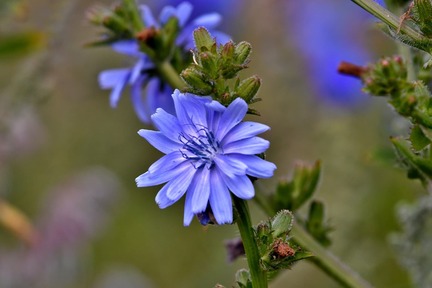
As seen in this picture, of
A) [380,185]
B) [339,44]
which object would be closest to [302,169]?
[380,185]

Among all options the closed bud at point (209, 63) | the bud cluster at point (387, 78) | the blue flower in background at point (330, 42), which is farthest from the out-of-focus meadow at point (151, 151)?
the closed bud at point (209, 63)

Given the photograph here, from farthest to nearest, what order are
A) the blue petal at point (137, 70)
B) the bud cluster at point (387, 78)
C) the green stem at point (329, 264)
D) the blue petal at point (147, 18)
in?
the blue petal at point (147, 18), the blue petal at point (137, 70), the green stem at point (329, 264), the bud cluster at point (387, 78)

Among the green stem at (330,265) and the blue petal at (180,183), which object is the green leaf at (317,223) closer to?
the green stem at (330,265)

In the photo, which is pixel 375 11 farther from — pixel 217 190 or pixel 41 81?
pixel 41 81

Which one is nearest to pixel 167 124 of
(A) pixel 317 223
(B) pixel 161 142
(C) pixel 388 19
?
(B) pixel 161 142

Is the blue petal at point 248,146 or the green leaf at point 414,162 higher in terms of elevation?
the green leaf at point 414,162
